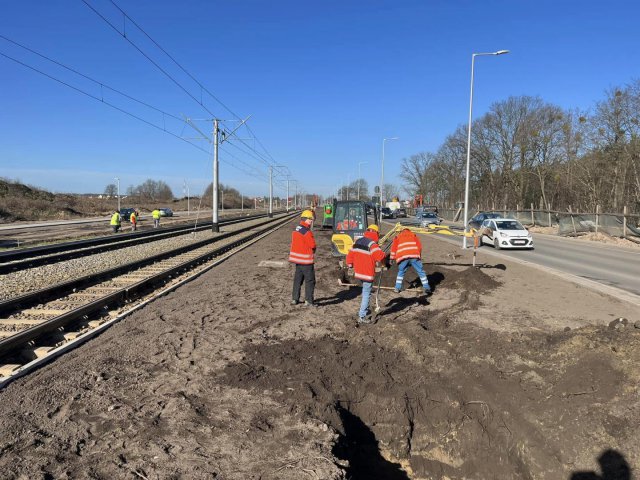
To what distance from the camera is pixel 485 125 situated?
69.1 m

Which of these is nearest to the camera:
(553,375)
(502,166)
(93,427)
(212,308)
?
(93,427)

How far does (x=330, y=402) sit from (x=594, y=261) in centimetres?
1818

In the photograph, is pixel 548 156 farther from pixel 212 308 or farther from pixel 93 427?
pixel 93 427

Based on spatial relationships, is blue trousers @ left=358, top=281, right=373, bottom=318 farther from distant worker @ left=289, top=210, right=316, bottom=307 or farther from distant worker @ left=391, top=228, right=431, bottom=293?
distant worker @ left=391, top=228, right=431, bottom=293

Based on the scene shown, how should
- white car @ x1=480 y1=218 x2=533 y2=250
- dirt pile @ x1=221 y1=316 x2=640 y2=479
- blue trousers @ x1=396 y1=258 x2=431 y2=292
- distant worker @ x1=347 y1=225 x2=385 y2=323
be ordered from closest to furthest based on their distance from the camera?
dirt pile @ x1=221 y1=316 x2=640 y2=479 < distant worker @ x1=347 y1=225 x2=385 y2=323 < blue trousers @ x1=396 y1=258 x2=431 y2=292 < white car @ x1=480 y1=218 x2=533 y2=250

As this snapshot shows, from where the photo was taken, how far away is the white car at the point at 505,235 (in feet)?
78.2

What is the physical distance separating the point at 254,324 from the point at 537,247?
22252mm

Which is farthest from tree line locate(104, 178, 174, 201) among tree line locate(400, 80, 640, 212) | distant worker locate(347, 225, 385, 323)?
distant worker locate(347, 225, 385, 323)

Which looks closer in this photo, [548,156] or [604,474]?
[604,474]

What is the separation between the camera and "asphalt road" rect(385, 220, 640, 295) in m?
14.3

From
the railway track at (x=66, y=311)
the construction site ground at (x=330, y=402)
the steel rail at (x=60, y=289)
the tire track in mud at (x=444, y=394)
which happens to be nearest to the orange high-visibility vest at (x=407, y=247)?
the construction site ground at (x=330, y=402)

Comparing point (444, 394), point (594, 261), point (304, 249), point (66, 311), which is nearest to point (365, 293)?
point (304, 249)

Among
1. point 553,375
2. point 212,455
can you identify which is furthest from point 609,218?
point 212,455

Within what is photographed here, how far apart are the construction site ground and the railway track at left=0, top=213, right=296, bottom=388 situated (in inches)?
22.7
